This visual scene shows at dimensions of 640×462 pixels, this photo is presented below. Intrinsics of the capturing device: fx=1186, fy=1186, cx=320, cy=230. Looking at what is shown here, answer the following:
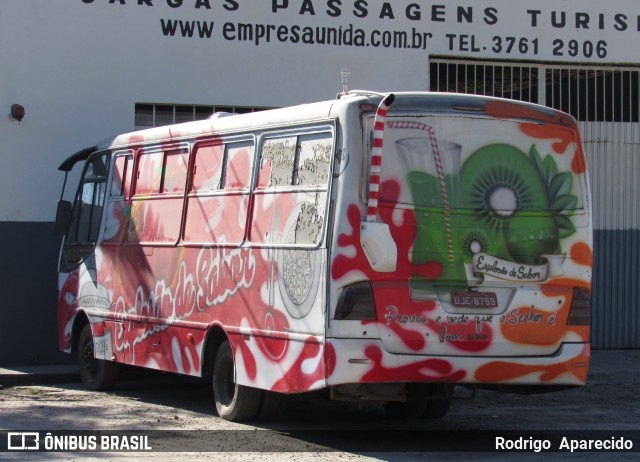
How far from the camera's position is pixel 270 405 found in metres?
11.0

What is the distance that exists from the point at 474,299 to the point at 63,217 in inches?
265

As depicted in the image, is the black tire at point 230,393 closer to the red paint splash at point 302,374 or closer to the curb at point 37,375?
the red paint splash at point 302,374

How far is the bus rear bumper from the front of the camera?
30.3 feet

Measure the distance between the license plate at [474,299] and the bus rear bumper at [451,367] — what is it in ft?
1.39

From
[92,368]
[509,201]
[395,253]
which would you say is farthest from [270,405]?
[92,368]

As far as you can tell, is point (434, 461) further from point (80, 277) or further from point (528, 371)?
point (80, 277)

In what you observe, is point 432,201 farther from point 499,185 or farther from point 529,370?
point 529,370

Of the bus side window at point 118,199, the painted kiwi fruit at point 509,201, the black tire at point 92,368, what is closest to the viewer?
the painted kiwi fruit at point 509,201

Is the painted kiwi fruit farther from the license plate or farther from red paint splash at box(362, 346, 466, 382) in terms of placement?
red paint splash at box(362, 346, 466, 382)

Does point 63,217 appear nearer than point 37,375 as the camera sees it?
Yes

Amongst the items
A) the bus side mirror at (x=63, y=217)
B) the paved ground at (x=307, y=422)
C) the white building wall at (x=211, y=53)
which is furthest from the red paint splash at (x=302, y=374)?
the white building wall at (x=211, y=53)

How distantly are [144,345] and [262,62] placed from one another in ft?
17.8

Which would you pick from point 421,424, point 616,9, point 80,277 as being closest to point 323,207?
point 421,424

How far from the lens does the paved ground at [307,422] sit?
9549mm
